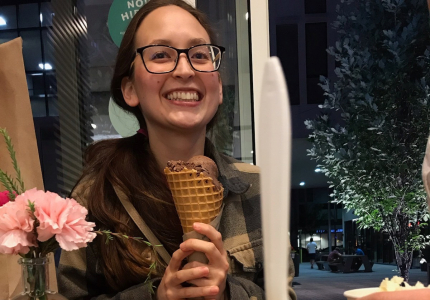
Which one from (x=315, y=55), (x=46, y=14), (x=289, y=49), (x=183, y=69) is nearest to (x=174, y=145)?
(x=183, y=69)

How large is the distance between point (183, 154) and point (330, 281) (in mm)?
3374

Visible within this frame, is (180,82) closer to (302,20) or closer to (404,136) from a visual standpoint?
(302,20)

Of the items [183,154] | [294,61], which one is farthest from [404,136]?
[183,154]

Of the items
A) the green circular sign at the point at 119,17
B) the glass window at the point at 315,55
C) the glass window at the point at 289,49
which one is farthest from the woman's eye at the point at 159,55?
the glass window at the point at 315,55

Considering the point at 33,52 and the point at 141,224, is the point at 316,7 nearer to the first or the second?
the point at 33,52

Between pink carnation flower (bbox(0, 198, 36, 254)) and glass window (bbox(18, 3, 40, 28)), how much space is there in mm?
1930

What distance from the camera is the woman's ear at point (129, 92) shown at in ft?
4.42

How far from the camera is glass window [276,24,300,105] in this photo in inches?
148

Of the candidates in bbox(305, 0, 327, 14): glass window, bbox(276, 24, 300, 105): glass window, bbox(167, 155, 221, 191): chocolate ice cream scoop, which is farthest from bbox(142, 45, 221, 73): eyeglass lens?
bbox(305, 0, 327, 14): glass window

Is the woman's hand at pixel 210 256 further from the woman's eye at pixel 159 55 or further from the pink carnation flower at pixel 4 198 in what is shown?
the woman's eye at pixel 159 55

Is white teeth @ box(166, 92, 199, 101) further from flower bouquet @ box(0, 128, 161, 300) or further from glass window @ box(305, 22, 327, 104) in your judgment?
glass window @ box(305, 22, 327, 104)

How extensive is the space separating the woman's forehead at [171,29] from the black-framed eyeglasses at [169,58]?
21 mm

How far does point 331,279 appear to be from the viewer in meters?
4.30

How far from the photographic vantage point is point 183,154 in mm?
1307
